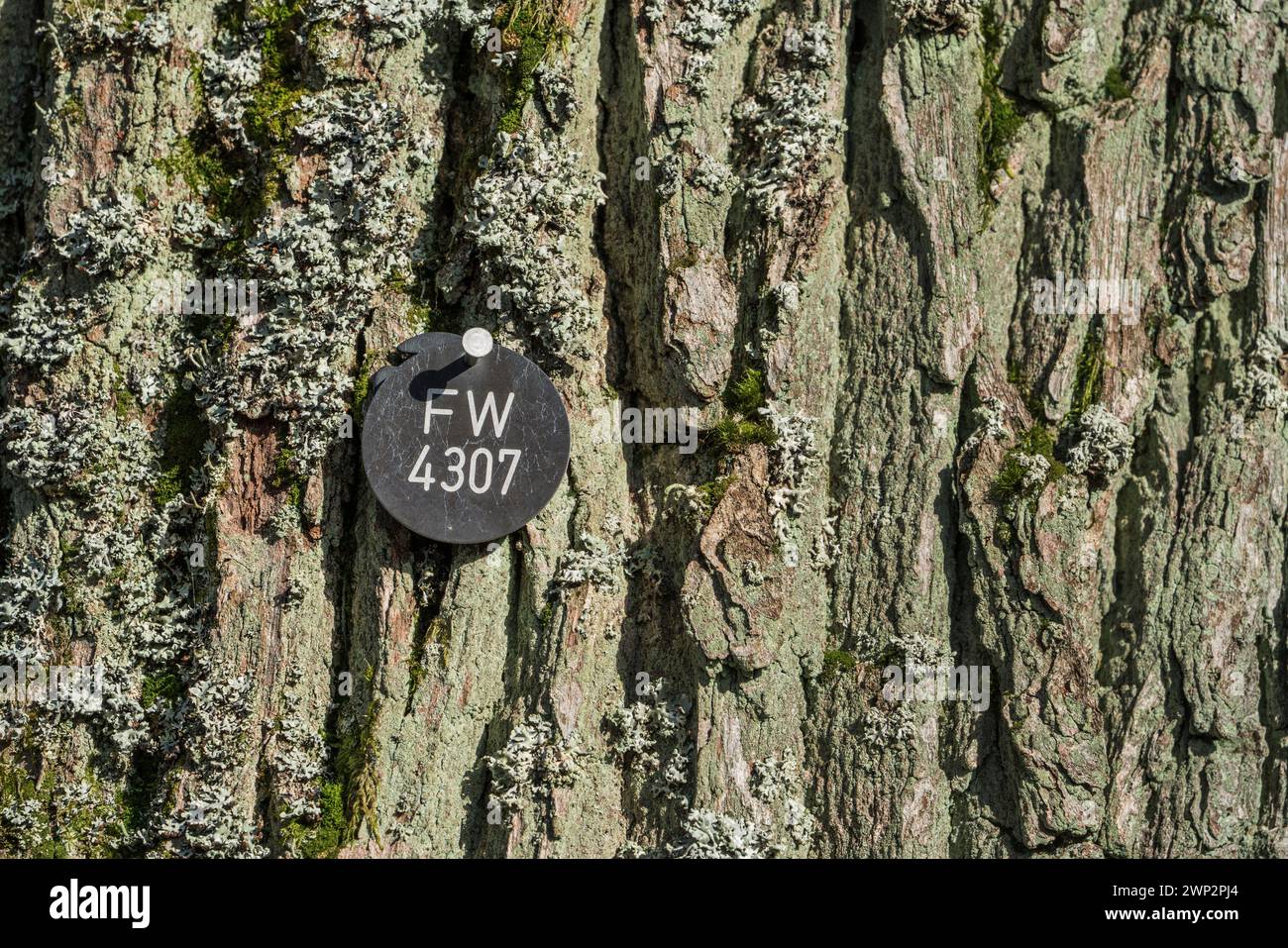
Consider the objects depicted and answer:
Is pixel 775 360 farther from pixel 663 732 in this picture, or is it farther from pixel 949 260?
pixel 663 732

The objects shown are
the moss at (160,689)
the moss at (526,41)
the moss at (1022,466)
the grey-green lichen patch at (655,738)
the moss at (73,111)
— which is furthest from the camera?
the moss at (73,111)

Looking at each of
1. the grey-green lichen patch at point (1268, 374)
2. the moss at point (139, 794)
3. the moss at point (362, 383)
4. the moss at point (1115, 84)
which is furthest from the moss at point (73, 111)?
the grey-green lichen patch at point (1268, 374)

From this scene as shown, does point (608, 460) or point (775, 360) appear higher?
point (775, 360)

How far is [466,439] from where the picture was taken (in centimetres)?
425

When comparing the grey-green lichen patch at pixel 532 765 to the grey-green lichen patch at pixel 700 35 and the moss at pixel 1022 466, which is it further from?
the grey-green lichen patch at pixel 700 35

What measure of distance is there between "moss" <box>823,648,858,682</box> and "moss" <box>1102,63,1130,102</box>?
7.94 ft

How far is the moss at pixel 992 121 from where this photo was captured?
171 inches

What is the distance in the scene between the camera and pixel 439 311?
4.46m

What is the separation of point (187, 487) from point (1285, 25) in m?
4.77

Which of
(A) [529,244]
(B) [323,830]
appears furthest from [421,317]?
(B) [323,830]

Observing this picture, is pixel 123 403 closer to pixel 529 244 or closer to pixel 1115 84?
pixel 529 244

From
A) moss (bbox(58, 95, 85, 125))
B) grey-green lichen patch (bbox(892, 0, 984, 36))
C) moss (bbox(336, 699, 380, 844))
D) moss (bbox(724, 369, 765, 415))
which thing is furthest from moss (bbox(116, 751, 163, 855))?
grey-green lichen patch (bbox(892, 0, 984, 36))

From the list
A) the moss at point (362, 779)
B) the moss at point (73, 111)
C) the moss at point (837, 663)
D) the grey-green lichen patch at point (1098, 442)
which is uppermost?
the moss at point (73, 111)
